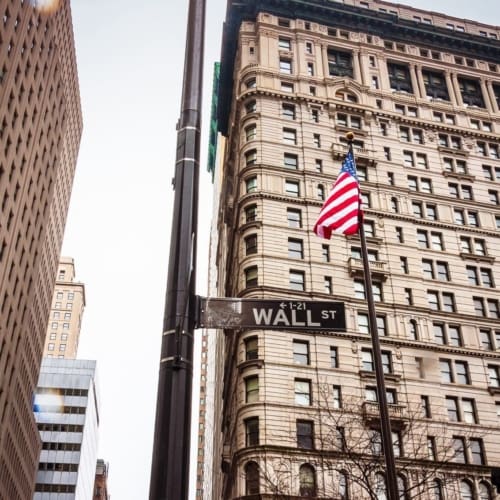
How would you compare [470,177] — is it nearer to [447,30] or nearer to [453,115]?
[453,115]

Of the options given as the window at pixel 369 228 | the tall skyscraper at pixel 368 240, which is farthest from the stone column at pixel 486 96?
the window at pixel 369 228

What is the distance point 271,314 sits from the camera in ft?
26.2

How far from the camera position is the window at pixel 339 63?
71.4 meters

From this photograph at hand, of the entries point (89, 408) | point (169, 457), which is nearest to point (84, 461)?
point (89, 408)

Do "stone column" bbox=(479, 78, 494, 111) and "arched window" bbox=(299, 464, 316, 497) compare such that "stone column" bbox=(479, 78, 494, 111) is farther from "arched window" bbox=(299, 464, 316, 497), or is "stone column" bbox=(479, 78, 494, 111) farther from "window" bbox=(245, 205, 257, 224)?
"arched window" bbox=(299, 464, 316, 497)

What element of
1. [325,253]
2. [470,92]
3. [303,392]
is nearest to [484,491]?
[303,392]

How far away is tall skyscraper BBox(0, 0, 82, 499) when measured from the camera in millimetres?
61062

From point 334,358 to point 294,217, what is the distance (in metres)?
13.3

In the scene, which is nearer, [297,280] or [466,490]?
[466,490]

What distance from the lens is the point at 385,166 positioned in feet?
210

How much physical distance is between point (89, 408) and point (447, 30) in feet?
302

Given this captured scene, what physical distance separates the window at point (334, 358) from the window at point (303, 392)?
8.44 ft

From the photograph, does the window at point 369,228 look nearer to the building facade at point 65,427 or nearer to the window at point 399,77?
the window at point 399,77

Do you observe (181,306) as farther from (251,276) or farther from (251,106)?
(251,106)
